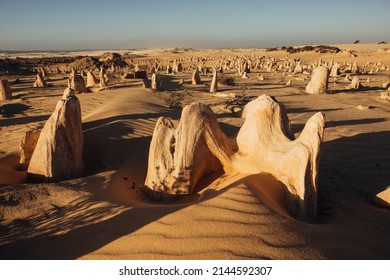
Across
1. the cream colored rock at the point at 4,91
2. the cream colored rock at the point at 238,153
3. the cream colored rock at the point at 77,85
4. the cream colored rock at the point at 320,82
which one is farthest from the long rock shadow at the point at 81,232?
the cream colored rock at the point at 4,91

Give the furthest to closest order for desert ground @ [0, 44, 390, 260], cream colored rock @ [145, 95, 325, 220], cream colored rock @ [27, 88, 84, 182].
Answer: cream colored rock @ [27, 88, 84, 182], cream colored rock @ [145, 95, 325, 220], desert ground @ [0, 44, 390, 260]

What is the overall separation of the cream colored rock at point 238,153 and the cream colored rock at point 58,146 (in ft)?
5.80

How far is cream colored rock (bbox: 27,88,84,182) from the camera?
5.52 meters

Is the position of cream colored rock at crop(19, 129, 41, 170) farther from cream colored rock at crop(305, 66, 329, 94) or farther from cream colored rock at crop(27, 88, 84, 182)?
cream colored rock at crop(305, 66, 329, 94)

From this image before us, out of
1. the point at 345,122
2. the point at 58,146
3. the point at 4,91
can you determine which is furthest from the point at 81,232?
the point at 4,91

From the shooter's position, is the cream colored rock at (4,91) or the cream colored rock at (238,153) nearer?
the cream colored rock at (238,153)

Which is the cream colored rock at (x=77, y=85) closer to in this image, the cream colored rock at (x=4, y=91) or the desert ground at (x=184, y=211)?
the cream colored rock at (x=4, y=91)

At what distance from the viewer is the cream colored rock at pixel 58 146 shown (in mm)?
5520

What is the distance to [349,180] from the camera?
5.75m

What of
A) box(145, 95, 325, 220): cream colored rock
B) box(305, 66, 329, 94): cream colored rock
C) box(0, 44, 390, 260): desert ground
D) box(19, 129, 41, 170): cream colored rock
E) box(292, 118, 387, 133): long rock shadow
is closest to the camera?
box(0, 44, 390, 260): desert ground

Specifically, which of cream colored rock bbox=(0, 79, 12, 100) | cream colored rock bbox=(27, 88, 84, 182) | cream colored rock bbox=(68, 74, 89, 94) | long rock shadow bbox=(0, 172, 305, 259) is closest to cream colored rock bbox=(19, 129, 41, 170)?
cream colored rock bbox=(27, 88, 84, 182)

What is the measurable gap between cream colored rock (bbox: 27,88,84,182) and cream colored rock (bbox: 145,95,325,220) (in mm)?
1768

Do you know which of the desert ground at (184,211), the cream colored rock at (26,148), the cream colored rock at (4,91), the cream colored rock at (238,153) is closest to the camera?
the desert ground at (184,211)

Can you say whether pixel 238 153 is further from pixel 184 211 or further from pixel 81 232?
pixel 81 232
